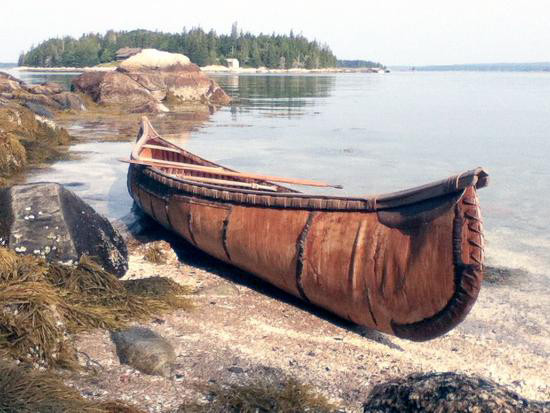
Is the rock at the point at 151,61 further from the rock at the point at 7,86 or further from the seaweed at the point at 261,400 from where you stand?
the seaweed at the point at 261,400

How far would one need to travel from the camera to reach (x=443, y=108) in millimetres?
37312

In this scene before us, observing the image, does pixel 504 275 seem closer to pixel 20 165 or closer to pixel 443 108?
pixel 20 165

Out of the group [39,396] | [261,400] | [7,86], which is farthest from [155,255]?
[7,86]

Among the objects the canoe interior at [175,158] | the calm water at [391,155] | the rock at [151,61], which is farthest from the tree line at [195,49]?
the canoe interior at [175,158]

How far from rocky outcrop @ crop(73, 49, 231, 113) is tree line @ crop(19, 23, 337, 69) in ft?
314

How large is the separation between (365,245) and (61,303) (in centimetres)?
289

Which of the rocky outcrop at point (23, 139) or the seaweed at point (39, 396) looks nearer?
the seaweed at point (39, 396)

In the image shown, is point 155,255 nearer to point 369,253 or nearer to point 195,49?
point 369,253

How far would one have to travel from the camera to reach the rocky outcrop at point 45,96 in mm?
26944

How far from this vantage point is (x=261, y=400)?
4.44 metres

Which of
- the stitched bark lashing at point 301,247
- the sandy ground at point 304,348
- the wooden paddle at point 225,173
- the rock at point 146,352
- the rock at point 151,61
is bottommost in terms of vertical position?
the sandy ground at point 304,348

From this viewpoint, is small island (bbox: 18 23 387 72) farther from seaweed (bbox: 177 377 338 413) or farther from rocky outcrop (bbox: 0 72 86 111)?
seaweed (bbox: 177 377 338 413)

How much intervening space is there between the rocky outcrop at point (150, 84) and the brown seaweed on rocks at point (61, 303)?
25.2 m

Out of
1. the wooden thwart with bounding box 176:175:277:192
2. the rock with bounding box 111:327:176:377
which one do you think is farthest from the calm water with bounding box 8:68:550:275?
the rock with bounding box 111:327:176:377
